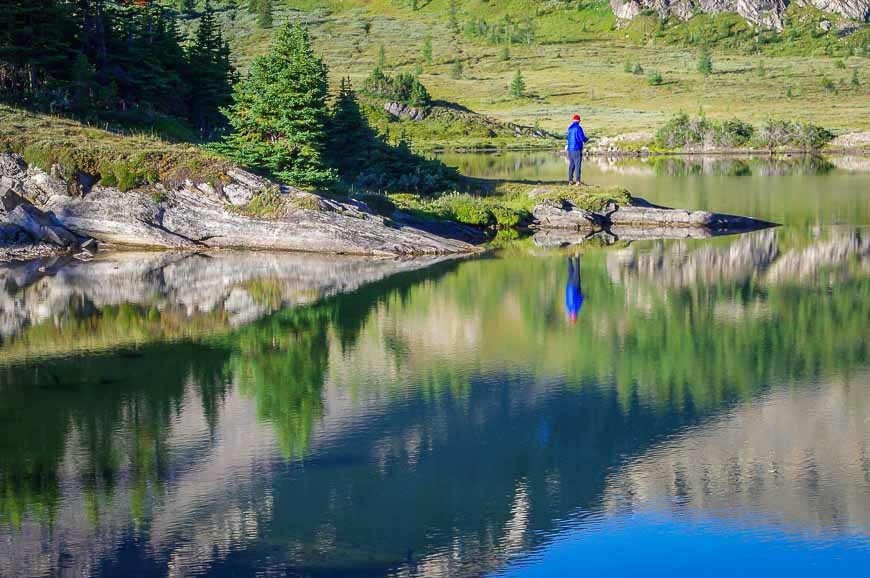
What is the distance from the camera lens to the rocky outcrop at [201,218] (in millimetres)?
38375

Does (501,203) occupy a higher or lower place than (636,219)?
higher

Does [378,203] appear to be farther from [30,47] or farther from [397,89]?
[397,89]

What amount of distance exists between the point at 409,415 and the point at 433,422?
622mm

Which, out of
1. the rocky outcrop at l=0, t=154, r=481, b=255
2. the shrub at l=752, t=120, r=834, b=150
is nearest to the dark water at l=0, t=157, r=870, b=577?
the rocky outcrop at l=0, t=154, r=481, b=255

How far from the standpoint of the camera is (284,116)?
4344cm

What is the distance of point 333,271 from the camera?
35156 millimetres

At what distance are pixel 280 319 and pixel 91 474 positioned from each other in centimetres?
1209

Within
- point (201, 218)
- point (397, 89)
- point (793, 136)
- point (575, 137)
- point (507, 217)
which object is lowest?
point (507, 217)

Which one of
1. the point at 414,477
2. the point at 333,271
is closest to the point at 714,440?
the point at 414,477

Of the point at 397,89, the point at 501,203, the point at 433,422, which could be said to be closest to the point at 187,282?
the point at 433,422

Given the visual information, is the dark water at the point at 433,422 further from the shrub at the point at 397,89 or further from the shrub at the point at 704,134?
the shrub at the point at 397,89

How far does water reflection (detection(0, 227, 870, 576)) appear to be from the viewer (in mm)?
14414

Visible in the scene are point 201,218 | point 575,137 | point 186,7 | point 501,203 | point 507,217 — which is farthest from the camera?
point 186,7

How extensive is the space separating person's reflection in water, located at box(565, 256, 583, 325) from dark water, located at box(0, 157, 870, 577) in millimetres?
319
